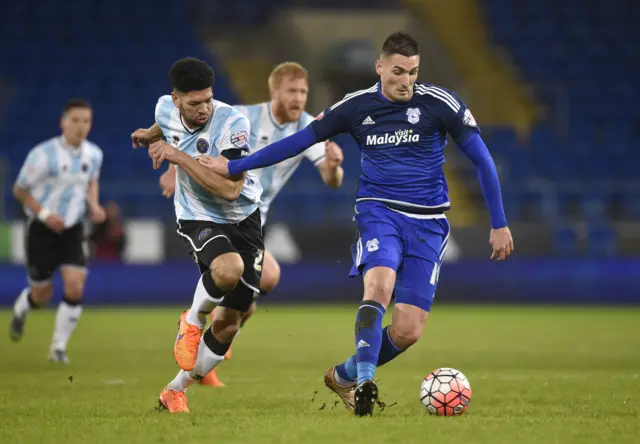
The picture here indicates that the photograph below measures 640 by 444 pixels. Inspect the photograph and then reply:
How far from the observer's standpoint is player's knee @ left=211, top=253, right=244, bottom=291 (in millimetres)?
6719

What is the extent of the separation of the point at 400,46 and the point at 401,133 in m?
0.53

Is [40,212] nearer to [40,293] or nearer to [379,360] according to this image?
[40,293]

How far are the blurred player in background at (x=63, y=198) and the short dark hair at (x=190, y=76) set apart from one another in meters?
4.49

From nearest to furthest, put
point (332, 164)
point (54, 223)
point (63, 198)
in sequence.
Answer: point (332, 164), point (54, 223), point (63, 198)

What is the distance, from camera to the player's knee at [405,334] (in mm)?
6684

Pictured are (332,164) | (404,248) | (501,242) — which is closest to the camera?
(501,242)

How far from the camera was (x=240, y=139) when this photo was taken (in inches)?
271

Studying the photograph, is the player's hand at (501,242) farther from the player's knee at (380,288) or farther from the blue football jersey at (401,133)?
the player's knee at (380,288)

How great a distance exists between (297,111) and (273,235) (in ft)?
30.8

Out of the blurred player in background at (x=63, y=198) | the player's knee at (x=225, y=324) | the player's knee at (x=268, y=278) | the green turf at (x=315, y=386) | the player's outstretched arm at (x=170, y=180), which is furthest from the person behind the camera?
the blurred player in background at (x=63, y=198)

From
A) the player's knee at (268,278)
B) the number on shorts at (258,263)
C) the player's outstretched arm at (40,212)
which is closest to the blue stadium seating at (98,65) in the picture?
the player's outstretched arm at (40,212)

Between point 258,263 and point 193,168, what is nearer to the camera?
point 193,168

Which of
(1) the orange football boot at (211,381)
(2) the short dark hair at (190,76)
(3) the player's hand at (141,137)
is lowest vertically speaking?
(1) the orange football boot at (211,381)

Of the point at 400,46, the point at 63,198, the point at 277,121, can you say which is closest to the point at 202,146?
the point at 400,46
